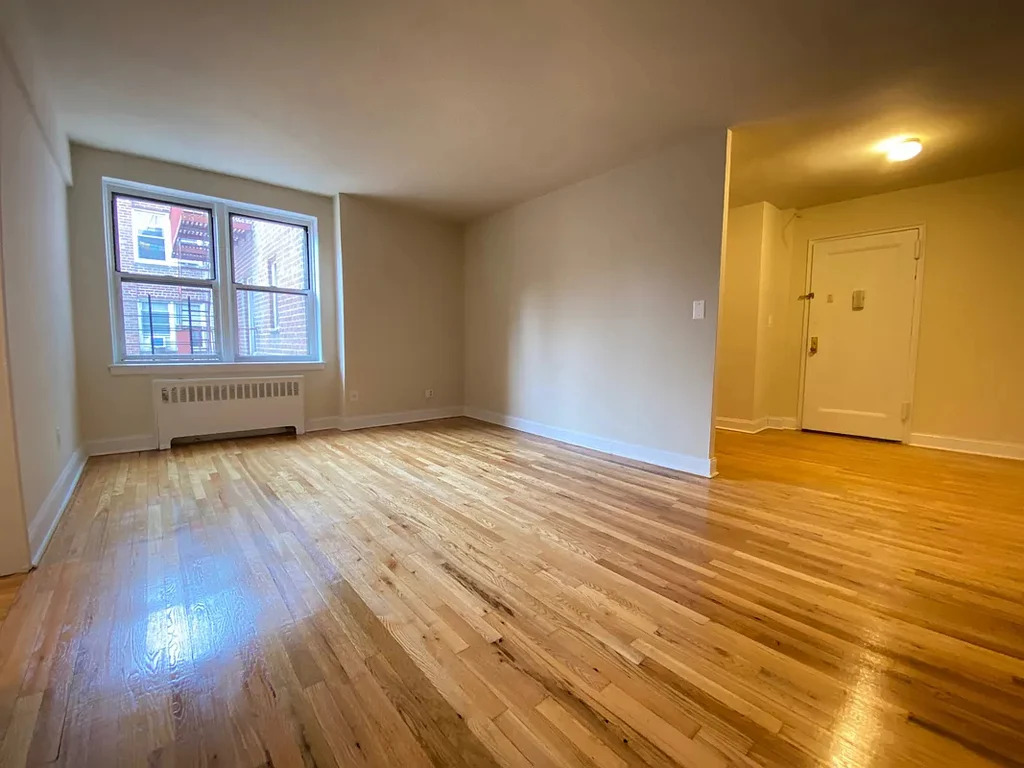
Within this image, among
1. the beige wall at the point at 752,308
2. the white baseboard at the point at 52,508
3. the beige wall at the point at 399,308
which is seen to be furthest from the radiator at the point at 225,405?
the beige wall at the point at 752,308

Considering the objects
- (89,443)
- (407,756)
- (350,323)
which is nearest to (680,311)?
(407,756)

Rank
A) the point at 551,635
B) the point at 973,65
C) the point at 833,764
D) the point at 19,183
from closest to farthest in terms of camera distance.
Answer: the point at 833,764, the point at 551,635, the point at 19,183, the point at 973,65

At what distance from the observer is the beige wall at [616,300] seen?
3123mm

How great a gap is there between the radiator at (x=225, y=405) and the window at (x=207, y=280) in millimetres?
300

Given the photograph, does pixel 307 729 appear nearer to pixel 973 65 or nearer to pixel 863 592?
pixel 863 592

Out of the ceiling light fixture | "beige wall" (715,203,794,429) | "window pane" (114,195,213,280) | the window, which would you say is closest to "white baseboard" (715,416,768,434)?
"beige wall" (715,203,794,429)

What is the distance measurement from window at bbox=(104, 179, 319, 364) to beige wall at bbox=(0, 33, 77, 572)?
75cm

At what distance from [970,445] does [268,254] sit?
6872 mm

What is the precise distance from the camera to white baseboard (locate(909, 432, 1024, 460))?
3674 mm

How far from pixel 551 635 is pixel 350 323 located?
4.05 m

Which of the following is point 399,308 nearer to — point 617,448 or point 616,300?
point 616,300

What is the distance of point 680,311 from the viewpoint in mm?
3240

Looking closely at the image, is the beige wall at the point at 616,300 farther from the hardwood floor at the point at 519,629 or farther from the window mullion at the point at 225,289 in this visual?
the window mullion at the point at 225,289

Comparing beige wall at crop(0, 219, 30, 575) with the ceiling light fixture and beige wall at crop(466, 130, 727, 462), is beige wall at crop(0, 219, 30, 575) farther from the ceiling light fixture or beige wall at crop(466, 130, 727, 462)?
the ceiling light fixture
